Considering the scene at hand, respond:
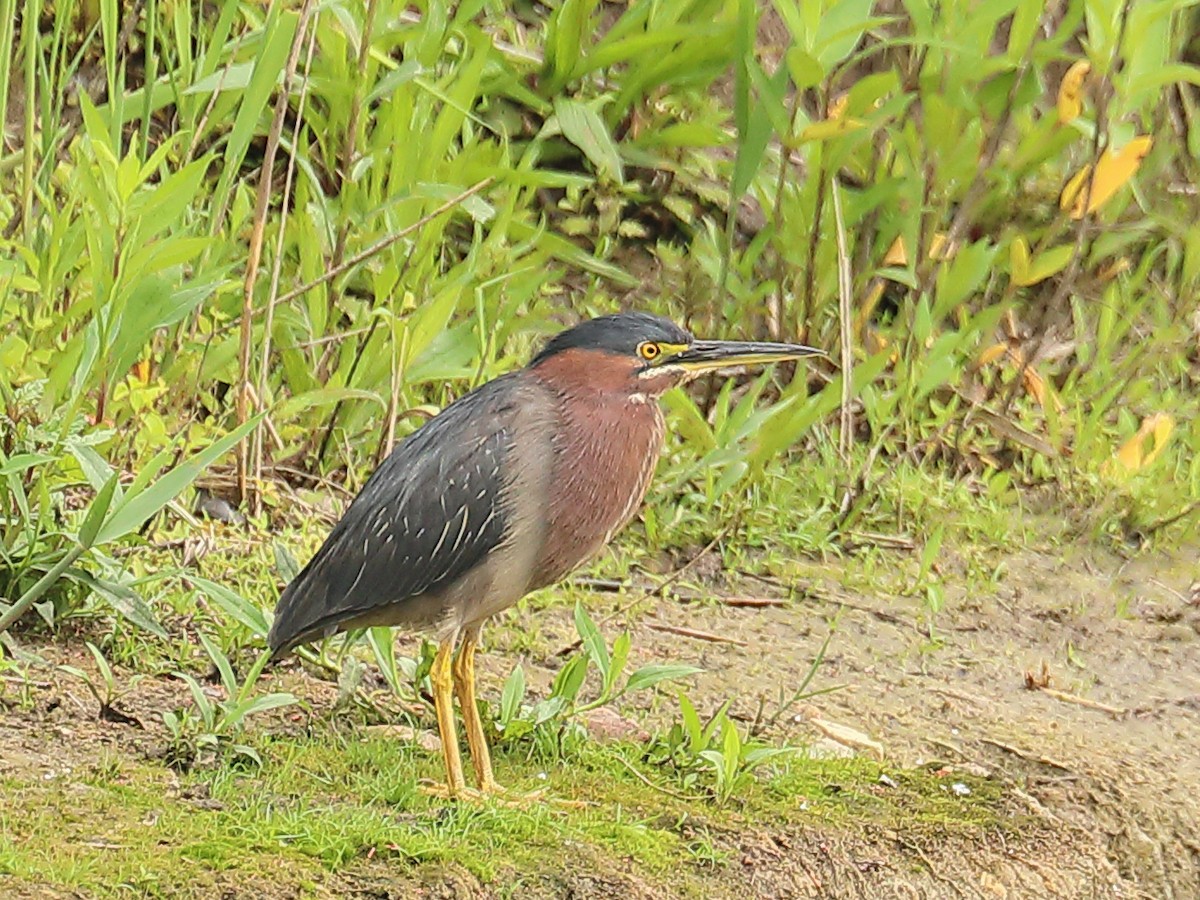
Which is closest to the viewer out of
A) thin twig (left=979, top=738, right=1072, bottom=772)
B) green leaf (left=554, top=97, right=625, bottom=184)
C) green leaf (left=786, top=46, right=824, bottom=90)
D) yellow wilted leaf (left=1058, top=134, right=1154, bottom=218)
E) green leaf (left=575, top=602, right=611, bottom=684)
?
green leaf (left=575, top=602, right=611, bottom=684)

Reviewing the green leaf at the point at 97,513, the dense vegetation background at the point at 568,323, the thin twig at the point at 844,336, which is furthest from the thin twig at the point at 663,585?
the green leaf at the point at 97,513

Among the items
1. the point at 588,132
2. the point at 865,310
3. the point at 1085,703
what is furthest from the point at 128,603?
the point at 865,310

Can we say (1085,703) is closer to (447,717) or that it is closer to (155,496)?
(447,717)

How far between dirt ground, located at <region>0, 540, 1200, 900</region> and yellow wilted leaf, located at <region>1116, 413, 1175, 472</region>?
370 mm

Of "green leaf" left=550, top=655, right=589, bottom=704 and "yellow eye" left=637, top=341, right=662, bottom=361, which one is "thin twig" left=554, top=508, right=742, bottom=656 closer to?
"green leaf" left=550, top=655, right=589, bottom=704

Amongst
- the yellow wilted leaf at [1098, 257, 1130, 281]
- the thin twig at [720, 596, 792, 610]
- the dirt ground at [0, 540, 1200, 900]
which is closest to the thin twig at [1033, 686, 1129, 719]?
the dirt ground at [0, 540, 1200, 900]

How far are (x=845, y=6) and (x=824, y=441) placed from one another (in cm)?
144

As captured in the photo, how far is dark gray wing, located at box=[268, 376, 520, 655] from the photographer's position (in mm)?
4047

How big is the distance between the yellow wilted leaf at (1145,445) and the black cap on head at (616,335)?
103 inches

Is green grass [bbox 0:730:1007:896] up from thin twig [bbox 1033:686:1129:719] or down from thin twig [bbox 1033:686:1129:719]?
up

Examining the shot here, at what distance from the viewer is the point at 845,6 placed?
5723mm

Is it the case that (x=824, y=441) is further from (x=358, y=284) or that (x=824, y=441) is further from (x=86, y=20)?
(x=86, y=20)

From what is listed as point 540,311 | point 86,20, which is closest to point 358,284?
point 540,311

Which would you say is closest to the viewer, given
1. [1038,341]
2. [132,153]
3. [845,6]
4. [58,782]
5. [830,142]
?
[58,782]
